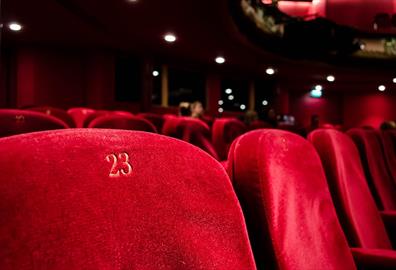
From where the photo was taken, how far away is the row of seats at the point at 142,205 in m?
0.47

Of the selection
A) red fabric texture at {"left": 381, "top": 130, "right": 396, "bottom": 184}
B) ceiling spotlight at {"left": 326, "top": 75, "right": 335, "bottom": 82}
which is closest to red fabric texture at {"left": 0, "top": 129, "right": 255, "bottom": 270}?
red fabric texture at {"left": 381, "top": 130, "right": 396, "bottom": 184}

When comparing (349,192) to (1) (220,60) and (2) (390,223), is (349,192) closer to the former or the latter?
(2) (390,223)

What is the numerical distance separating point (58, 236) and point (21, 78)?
927cm

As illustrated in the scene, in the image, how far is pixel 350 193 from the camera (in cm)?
139

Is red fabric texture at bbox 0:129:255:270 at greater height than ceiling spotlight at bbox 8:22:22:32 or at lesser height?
lesser

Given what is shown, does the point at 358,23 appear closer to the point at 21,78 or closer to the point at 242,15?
the point at 242,15

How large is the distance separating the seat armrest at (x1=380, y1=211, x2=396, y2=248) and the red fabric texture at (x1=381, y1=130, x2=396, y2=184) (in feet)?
1.94

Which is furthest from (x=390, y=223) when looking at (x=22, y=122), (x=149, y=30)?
(x=149, y=30)

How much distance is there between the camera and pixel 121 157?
560 millimetres

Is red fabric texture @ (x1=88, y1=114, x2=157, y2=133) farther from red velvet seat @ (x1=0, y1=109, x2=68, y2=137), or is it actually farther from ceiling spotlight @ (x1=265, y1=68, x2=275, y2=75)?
ceiling spotlight @ (x1=265, y1=68, x2=275, y2=75)

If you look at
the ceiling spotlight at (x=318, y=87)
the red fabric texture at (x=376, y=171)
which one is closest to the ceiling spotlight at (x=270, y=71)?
the ceiling spotlight at (x=318, y=87)

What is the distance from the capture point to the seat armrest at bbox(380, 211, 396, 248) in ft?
5.50

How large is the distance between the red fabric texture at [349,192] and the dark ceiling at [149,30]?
15.5ft

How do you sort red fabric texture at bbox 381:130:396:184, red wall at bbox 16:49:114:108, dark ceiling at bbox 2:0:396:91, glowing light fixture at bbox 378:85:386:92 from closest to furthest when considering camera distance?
red fabric texture at bbox 381:130:396:184, dark ceiling at bbox 2:0:396:91, red wall at bbox 16:49:114:108, glowing light fixture at bbox 378:85:386:92
